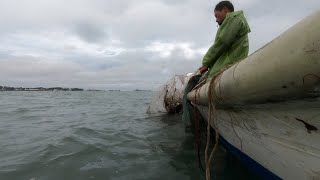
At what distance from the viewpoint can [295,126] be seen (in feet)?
6.77

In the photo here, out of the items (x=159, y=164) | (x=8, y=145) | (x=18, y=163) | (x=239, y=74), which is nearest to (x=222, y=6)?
(x=159, y=164)

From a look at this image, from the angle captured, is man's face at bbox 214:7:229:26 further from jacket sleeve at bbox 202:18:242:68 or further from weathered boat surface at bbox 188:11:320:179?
weathered boat surface at bbox 188:11:320:179

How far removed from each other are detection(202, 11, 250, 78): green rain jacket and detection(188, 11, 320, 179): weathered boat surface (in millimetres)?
1530

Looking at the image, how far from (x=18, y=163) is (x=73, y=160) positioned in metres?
0.75

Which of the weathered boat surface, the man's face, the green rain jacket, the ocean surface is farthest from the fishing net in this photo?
the weathered boat surface

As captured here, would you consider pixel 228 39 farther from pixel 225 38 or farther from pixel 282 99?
pixel 282 99

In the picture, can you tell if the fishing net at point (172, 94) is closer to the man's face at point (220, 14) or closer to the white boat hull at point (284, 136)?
the man's face at point (220, 14)

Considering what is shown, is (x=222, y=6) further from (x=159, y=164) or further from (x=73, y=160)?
(x=73, y=160)

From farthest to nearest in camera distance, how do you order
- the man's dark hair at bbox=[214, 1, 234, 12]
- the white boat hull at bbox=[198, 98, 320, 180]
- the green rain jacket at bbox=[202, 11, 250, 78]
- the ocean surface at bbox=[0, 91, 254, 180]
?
the man's dark hair at bbox=[214, 1, 234, 12]
the ocean surface at bbox=[0, 91, 254, 180]
the green rain jacket at bbox=[202, 11, 250, 78]
the white boat hull at bbox=[198, 98, 320, 180]

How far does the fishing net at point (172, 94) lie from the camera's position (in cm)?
1035

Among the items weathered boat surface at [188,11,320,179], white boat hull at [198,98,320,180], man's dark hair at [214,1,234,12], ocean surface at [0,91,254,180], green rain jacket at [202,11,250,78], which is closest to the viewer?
weathered boat surface at [188,11,320,179]

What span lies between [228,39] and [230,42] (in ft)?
0.26

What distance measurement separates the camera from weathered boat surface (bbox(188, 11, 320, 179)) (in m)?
1.57

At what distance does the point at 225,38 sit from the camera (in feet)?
13.8
